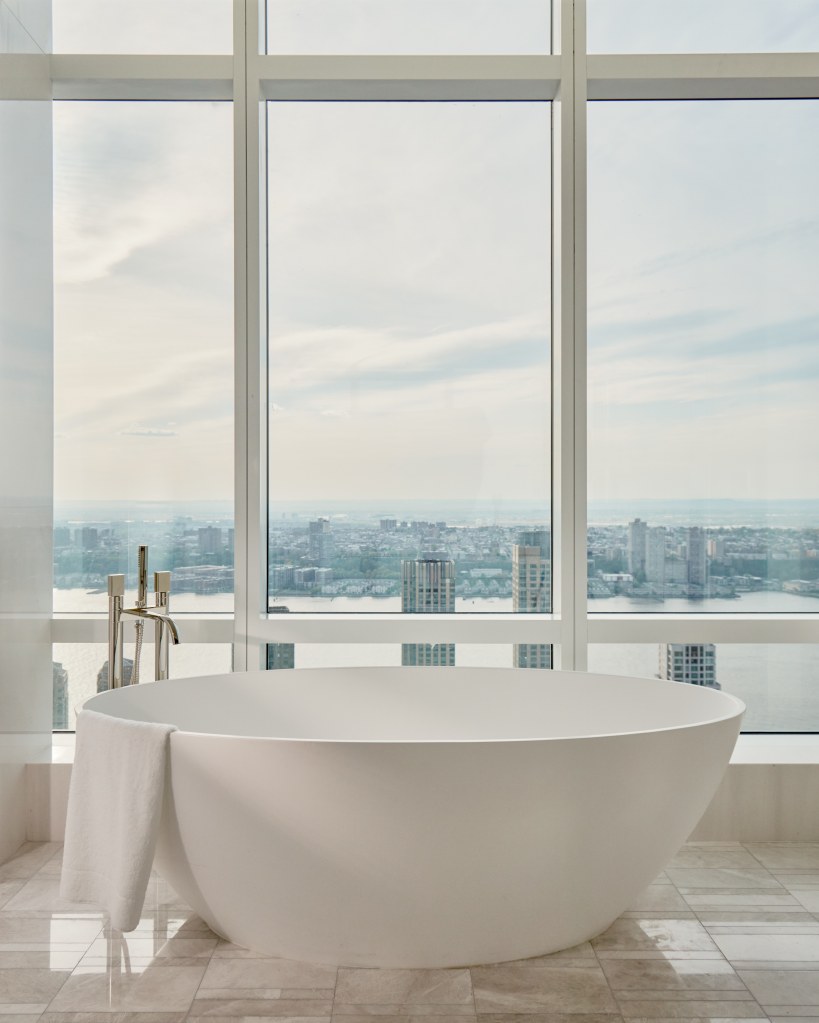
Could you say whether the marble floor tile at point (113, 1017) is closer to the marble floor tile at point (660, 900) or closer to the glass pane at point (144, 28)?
the marble floor tile at point (660, 900)

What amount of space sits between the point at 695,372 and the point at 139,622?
1.98m

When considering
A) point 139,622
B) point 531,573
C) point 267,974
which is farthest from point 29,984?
point 531,573

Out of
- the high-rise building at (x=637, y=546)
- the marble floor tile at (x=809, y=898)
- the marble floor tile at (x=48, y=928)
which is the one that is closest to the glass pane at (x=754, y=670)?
the high-rise building at (x=637, y=546)

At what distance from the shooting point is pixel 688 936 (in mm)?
2076

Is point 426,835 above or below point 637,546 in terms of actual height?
below

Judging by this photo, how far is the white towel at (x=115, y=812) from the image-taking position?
183cm

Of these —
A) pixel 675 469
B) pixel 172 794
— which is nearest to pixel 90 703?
pixel 172 794

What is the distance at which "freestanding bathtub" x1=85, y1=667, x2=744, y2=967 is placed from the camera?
1723 mm

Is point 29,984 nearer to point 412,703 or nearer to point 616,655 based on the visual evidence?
point 412,703

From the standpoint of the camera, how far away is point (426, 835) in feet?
5.67

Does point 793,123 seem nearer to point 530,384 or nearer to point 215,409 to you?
point 530,384

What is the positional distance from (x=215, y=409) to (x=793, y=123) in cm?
219

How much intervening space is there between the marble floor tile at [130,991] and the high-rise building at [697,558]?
1.93 meters

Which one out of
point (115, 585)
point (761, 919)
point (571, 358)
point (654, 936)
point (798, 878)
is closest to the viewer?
point (654, 936)
